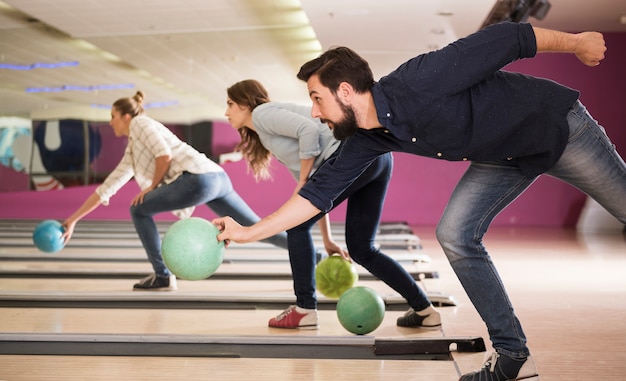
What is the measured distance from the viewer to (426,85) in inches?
70.9

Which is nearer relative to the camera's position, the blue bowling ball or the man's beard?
the man's beard

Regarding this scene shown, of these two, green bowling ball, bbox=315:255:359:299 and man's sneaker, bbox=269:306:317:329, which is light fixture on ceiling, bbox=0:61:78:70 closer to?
green bowling ball, bbox=315:255:359:299

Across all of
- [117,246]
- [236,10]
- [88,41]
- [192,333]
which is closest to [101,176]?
[88,41]

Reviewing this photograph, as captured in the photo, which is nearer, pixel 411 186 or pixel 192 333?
pixel 192 333

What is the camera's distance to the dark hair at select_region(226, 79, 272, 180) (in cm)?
295

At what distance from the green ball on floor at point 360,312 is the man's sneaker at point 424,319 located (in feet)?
0.72

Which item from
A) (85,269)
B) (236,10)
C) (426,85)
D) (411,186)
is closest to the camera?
(426,85)

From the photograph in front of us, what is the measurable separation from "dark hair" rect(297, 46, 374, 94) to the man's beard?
0.05 metres

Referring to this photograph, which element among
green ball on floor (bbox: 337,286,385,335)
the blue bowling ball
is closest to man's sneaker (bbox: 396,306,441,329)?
green ball on floor (bbox: 337,286,385,335)

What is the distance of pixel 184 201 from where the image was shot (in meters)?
3.60

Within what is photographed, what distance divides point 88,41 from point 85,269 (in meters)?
5.15

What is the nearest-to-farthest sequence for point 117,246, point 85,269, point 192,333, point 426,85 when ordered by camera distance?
point 426,85 → point 192,333 → point 85,269 → point 117,246

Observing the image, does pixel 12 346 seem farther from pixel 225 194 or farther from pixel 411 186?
pixel 411 186

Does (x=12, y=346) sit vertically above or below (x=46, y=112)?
below
